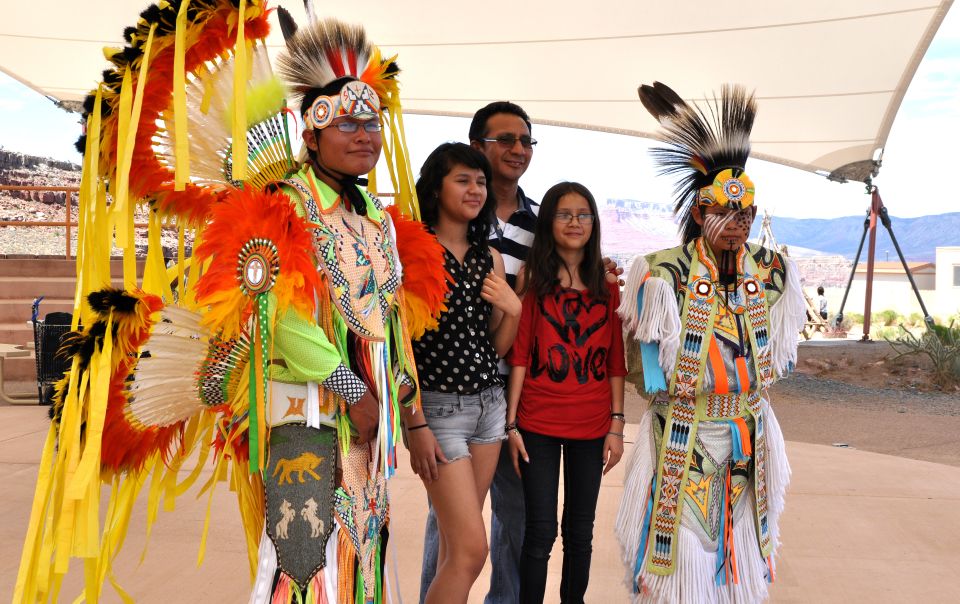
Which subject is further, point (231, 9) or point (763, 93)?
point (763, 93)

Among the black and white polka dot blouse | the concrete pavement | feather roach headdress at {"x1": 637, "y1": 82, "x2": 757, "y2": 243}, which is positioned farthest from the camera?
the concrete pavement

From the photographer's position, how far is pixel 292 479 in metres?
2.20

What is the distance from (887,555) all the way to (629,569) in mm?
1755

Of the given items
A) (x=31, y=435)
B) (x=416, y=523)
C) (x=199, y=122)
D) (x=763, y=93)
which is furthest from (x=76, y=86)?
(x=199, y=122)

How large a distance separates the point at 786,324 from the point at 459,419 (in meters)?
1.13

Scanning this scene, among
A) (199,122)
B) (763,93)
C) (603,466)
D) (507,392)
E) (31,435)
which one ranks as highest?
(763,93)

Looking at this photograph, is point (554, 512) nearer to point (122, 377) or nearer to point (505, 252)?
point (505, 252)

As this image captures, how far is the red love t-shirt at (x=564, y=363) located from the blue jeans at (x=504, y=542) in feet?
A: 0.80

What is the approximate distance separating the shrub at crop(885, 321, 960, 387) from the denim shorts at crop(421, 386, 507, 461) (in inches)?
377

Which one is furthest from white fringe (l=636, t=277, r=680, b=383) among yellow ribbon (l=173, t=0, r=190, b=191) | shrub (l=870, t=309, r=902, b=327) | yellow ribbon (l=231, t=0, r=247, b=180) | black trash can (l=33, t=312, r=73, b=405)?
shrub (l=870, t=309, r=902, b=327)

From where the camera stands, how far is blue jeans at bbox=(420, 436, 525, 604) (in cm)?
306

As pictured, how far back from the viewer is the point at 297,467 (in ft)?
7.23

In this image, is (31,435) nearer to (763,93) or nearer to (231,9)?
(231,9)

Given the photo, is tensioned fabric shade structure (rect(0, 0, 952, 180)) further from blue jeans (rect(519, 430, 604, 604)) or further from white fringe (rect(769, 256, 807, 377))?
blue jeans (rect(519, 430, 604, 604))
